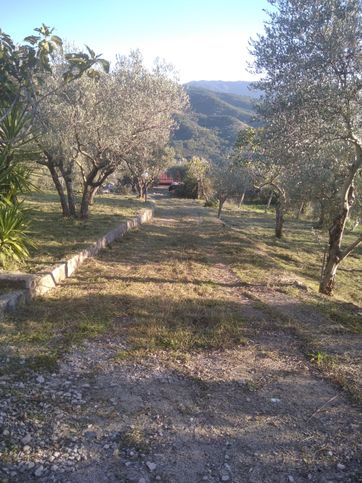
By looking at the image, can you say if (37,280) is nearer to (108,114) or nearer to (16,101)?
(16,101)

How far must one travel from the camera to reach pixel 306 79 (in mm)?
8078

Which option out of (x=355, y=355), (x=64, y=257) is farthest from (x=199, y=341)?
(x=64, y=257)

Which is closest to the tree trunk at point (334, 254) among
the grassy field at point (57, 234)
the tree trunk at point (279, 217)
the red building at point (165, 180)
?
the grassy field at point (57, 234)

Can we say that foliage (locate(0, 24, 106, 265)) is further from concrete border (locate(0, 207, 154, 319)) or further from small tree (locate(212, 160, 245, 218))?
small tree (locate(212, 160, 245, 218))

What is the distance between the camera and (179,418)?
3.73m

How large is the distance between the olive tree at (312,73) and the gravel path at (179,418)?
4.62 meters

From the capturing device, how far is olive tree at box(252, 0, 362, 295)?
769cm

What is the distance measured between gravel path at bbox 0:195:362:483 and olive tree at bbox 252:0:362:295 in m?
4.62

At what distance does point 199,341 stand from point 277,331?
53.2 inches

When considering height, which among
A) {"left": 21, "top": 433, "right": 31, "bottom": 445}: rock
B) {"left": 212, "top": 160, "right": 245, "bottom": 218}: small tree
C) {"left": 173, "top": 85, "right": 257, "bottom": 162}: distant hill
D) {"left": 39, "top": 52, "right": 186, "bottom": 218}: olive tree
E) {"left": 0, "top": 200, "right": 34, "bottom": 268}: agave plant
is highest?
{"left": 173, "top": 85, "right": 257, "bottom": 162}: distant hill

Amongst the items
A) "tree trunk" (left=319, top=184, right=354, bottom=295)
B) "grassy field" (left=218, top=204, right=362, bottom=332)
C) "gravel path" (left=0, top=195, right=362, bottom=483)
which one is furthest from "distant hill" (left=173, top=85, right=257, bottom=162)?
"gravel path" (left=0, top=195, right=362, bottom=483)

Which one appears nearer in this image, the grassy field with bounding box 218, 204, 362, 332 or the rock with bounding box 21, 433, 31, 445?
the rock with bounding box 21, 433, 31, 445

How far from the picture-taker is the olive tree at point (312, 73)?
7.69m

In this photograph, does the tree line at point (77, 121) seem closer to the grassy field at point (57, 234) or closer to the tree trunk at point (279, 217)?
the grassy field at point (57, 234)
